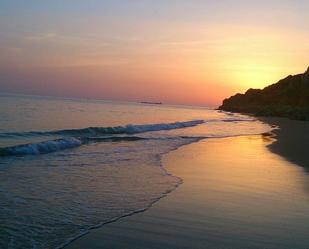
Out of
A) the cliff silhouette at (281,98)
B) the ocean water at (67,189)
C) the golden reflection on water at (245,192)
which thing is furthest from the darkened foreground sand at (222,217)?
the cliff silhouette at (281,98)

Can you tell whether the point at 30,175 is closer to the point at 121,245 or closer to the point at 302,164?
the point at 121,245

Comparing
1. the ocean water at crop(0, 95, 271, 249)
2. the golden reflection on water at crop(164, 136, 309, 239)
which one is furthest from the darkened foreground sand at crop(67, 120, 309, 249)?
the ocean water at crop(0, 95, 271, 249)

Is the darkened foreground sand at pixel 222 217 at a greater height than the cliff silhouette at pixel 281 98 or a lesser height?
lesser

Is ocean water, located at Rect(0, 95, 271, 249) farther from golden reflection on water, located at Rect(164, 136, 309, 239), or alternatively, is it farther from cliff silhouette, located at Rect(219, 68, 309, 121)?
cliff silhouette, located at Rect(219, 68, 309, 121)

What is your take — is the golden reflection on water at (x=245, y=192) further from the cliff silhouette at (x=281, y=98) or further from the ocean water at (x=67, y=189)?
the cliff silhouette at (x=281, y=98)

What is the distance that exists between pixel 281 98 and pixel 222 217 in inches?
4937

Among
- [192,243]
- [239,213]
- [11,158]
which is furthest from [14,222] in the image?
[11,158]

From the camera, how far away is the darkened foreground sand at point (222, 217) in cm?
636

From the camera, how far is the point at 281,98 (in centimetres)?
12744

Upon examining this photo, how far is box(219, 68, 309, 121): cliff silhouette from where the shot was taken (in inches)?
3561

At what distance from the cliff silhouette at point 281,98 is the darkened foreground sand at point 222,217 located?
204 feet

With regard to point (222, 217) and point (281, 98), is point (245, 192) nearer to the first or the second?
point (222, 217)

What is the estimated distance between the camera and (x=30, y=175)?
449 inches

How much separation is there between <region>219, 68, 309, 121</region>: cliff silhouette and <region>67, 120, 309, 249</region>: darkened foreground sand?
204ft
